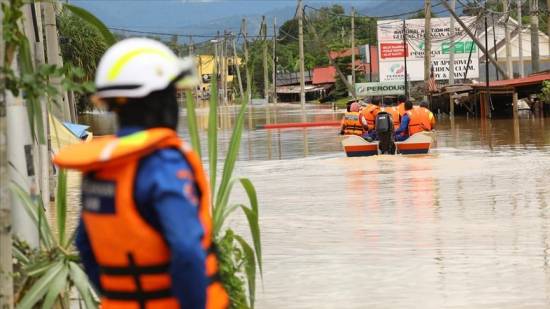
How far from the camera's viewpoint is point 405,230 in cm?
1112

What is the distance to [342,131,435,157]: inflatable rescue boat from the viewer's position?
21.5 metres

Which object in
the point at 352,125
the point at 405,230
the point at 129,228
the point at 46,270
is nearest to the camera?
the point at 129,228

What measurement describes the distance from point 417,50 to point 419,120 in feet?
168

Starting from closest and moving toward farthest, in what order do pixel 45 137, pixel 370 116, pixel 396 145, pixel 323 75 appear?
pixel 45 137, pixel 396 145, pixel 370 116, pixel 323 75

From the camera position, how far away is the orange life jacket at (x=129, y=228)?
10.2 ft

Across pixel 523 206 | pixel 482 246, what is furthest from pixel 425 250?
pixel 523 206

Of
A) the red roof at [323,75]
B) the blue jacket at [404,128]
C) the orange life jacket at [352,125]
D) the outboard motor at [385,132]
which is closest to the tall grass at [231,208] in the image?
the outboard motor at [385,132]

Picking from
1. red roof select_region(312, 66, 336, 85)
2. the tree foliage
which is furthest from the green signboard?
red roof select_region(312, 66, 336, 85)

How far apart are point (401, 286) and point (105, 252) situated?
16.7 ft

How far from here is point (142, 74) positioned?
10.6 feet

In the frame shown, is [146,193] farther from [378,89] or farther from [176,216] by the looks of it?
[378,89]

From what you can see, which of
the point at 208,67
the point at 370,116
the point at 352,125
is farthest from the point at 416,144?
the point at 208,67

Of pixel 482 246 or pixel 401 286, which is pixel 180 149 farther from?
pixel 482 246

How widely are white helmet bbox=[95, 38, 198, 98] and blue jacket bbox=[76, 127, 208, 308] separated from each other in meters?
0.22
